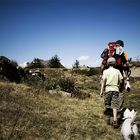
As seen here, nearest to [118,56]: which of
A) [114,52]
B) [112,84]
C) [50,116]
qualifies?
[114,52]

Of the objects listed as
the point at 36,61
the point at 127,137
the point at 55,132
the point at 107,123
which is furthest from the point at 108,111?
the point at 36,61

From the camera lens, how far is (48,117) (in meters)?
6.66

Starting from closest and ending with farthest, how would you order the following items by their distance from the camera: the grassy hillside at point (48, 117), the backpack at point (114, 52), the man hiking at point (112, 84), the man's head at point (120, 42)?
1. the grassy hillside at point (48, 117)
2. the man hiking at point (112, 84)
3. the backpack at point (114, 52)
4. the man's head at point (120, 42)

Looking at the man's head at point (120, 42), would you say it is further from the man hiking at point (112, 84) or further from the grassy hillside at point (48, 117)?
the grassy hillside at point (48, 117)

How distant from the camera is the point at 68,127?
604 centimetres

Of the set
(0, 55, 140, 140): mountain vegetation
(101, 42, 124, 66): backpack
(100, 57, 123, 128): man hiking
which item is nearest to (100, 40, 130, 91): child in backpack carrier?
(101, 42, 124, 66): backpack

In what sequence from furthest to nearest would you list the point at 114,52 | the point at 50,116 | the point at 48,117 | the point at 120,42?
1. the point at 120,42
2. the point at 114,52
3. the point at 50,116
4. the point at 48,117

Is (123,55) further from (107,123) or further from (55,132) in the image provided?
(55,132)

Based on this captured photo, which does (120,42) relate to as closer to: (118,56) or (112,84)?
(118,56)

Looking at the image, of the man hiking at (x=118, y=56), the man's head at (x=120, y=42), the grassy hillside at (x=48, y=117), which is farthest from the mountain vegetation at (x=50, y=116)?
→ the man's head at (x=120, y=42)

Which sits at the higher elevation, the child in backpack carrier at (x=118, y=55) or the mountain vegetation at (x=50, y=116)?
the child in backpack carrier at (x=118, y=55)

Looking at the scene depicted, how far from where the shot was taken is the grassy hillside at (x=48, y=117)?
5.43 meters

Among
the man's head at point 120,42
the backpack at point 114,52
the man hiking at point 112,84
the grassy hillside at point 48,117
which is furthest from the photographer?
the man's head at point 120,42

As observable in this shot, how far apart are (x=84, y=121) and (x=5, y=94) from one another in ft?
8.98
